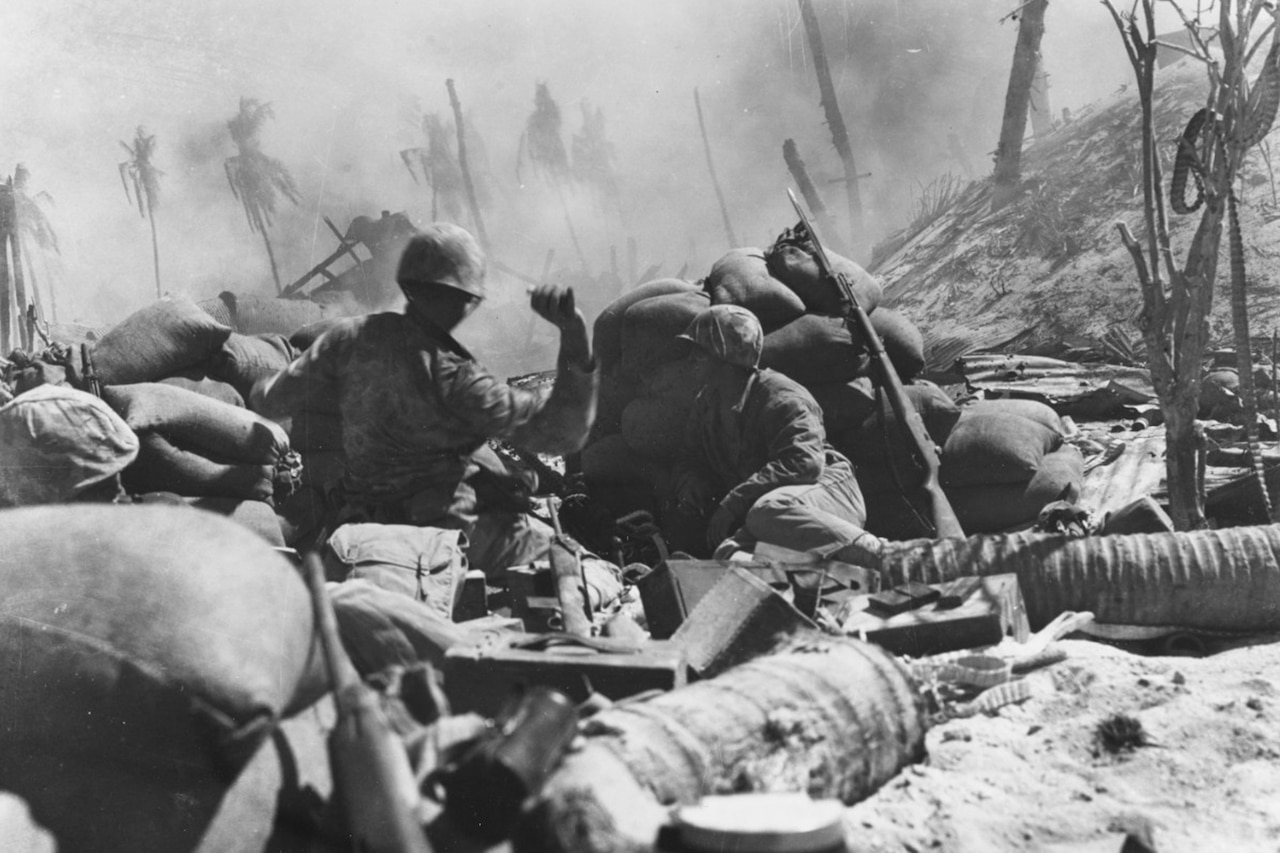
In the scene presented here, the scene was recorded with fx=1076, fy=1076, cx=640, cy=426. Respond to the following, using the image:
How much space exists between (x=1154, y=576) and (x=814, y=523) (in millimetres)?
1365

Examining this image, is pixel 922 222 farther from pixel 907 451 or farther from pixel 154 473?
pixel 154 473

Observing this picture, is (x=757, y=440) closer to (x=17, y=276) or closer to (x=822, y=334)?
(x=822, y=334)

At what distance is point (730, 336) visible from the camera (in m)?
5.32

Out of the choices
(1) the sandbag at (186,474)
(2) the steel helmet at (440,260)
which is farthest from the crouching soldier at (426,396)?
(1) the sandbag at (186,474)

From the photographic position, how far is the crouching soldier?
3.70 metres

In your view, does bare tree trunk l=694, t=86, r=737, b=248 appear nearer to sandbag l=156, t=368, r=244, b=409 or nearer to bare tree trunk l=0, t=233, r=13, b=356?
bare tree trunk l=0, t=233, r=13, b=356

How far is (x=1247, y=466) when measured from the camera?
5922 millimetres

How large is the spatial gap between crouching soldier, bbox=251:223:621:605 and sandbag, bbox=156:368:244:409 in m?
2.08

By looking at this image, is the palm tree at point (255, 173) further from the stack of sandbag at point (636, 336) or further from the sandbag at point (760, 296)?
the sandbag at point (760, 296)

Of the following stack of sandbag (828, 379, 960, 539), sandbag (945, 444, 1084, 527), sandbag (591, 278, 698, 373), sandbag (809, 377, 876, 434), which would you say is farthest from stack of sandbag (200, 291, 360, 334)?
sandbag (945, 444, 1084, 527)

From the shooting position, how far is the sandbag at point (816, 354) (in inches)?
241

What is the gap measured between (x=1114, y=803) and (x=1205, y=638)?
1.60m

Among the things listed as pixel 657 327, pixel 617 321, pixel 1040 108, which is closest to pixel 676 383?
pixel 657 327

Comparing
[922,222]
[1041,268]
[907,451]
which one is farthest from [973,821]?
[922,222]
